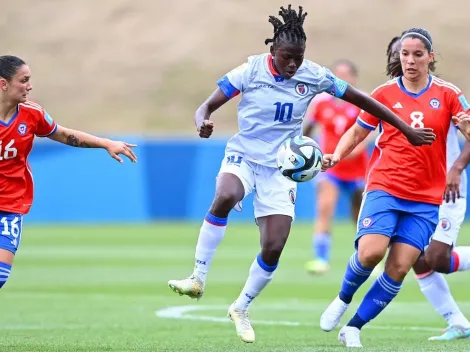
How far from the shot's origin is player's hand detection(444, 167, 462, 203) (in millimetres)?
8781

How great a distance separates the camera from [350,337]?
869 cm

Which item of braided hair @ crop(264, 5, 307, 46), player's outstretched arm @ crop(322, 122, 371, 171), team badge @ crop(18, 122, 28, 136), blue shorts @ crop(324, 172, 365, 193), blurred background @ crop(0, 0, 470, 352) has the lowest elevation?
blurred background @ crop(0, 0, 470, 352)

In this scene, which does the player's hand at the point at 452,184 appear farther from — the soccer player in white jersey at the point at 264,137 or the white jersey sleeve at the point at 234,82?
the white jersey sleeve at the point at 234,82

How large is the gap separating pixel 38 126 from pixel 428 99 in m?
3.06

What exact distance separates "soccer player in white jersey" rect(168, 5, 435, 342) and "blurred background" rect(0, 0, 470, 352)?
628 millimetres

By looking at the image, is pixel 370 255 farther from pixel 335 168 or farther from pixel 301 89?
pixel 335 168

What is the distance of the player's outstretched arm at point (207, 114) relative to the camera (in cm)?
816

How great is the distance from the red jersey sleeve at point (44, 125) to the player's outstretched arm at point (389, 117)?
7.68ft

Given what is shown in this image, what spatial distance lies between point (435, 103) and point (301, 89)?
42.1 inches

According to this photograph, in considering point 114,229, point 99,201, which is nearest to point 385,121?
point 114,229

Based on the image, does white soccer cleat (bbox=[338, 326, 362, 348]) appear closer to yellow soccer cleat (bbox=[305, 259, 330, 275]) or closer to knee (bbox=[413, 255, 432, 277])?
knee (bbox=[413, 255, 432, 277])

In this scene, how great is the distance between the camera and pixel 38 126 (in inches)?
336

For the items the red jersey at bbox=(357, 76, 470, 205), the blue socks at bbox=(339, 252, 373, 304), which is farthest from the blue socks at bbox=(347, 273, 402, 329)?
the red jersey at bbox=(357, 76, 470, 205)

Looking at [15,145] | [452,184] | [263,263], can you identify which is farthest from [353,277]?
[15,145]
